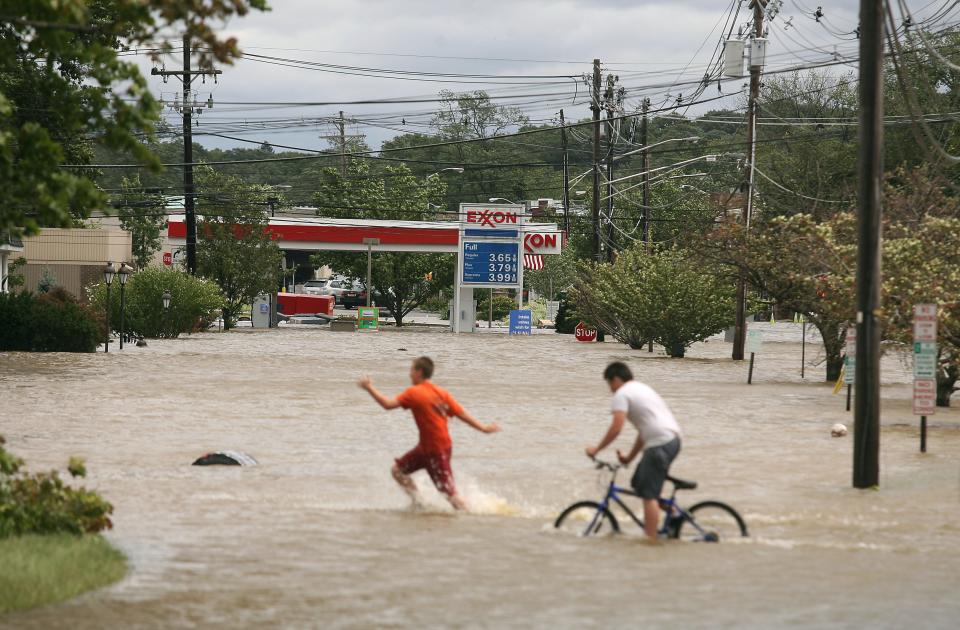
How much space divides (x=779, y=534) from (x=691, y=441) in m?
8.18

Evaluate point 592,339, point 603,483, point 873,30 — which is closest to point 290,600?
point 603,483

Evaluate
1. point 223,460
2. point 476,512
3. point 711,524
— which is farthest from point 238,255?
point 711,524

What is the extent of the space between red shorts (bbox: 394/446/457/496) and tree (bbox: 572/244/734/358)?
101 feet

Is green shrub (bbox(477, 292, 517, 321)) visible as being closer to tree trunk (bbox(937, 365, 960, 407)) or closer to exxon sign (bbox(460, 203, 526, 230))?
exxon sign (bbox(460, 203, 526, 230))

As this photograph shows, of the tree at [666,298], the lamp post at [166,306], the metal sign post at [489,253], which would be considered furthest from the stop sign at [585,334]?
the lamp post at [166,306]

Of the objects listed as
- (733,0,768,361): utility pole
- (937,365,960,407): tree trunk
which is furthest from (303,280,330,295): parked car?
(937,365,960,407): tree trunk

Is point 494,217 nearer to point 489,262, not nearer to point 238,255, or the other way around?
point 489,262

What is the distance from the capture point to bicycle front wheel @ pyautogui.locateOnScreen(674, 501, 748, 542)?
11.8 m

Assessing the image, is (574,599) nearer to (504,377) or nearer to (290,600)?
(290,600)

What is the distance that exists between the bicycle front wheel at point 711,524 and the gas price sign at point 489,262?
5601 cm

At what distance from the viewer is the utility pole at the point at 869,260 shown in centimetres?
1609

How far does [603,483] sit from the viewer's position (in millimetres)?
16266

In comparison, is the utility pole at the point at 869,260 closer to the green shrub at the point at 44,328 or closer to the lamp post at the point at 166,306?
the green shrub at the point at 44,328

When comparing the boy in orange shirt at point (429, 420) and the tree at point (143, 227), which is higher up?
the tree at point (143, 227)
